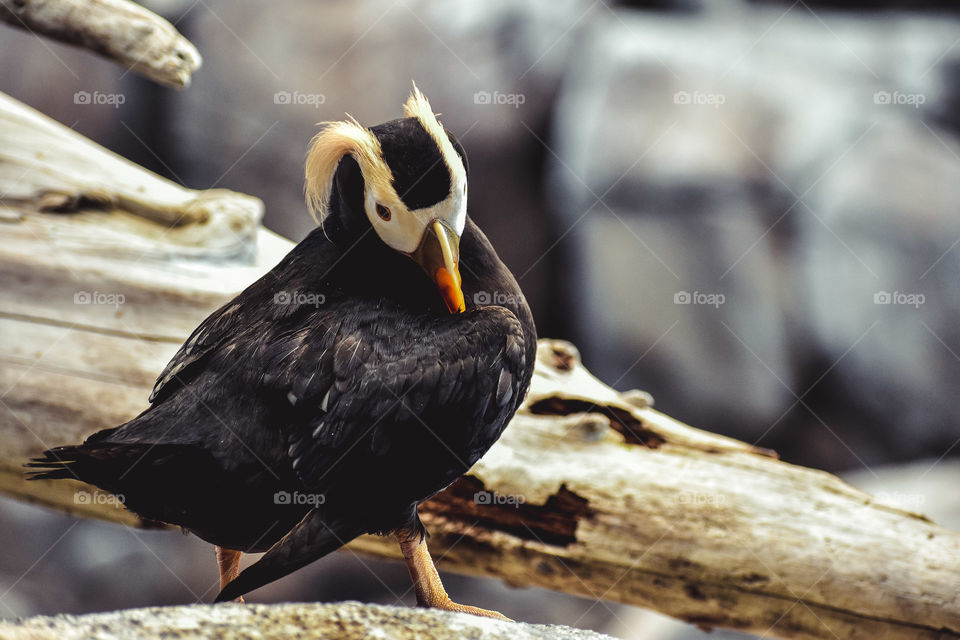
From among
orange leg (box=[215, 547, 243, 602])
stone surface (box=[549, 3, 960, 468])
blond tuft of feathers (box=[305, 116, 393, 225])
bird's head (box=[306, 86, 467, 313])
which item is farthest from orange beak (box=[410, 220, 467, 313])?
stone surface (box=[549, 3, 960, 468])

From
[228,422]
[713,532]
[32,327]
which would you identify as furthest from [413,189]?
[32,327]

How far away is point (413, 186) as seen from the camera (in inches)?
50.1

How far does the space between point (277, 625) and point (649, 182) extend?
9.55 feet

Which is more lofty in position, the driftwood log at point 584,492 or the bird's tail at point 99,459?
the bird's tail at point 99,459

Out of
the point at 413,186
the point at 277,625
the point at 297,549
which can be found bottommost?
the point at 277,625

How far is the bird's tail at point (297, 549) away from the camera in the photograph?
1161mm

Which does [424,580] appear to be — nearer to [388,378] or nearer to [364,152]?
[388,378]

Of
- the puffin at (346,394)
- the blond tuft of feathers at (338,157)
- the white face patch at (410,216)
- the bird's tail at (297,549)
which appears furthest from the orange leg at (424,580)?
the blond tuft of feathers at (338,157)

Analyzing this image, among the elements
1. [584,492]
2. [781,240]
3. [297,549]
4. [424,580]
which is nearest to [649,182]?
[781,240]

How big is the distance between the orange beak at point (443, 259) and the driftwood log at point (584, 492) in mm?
675

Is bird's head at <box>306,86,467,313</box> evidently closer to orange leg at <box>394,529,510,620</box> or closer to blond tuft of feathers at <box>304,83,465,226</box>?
blond tuft of feathers at <box>304,83,465,226</box>

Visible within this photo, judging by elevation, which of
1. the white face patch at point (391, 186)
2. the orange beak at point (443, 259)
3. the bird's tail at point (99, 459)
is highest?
the white face patch at point (391, 186)

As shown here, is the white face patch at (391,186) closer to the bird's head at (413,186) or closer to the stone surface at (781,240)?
the bird's head at (413,186)

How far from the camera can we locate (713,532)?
5.99 ft
